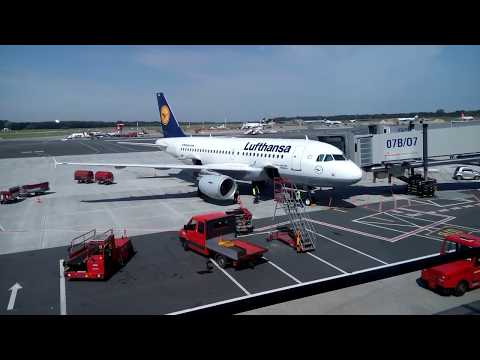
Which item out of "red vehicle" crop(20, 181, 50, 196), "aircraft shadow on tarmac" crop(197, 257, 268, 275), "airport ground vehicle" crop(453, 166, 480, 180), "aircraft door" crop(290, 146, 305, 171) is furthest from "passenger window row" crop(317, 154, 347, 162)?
"red vehicle" crop(20, 181, 50, 196)

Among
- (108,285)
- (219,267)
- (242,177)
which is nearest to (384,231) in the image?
(219,267)

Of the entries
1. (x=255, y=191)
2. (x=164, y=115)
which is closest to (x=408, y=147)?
(x=255, y=191)

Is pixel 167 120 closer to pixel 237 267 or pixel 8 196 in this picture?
pixel 8 196

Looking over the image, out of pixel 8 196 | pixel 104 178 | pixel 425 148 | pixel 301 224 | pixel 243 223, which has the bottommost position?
pixel 301 224

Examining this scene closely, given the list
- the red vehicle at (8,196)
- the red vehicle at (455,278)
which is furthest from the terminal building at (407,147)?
the red vehicle at (8,196)

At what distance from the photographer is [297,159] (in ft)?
73.4

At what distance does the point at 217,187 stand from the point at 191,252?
7.84 meters

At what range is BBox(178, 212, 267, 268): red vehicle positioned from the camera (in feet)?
44.9

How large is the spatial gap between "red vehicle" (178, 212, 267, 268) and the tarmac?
1.24 feet

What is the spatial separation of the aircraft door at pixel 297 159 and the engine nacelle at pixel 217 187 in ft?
13.0

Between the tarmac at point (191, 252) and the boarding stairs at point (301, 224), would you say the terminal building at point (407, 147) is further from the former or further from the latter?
the boarding stairs at point (301, 224)

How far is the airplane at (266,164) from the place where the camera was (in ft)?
69.9
